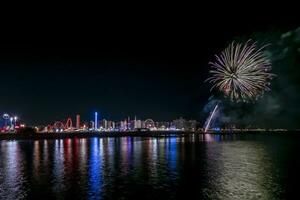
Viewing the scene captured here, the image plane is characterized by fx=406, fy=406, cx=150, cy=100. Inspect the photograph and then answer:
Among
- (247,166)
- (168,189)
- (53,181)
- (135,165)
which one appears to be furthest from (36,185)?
(247,166)

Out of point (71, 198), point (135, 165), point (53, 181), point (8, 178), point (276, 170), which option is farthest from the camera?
point (135, 165)

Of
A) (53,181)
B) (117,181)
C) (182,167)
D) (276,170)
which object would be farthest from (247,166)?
(53,181)

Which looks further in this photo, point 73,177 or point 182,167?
point 182,167

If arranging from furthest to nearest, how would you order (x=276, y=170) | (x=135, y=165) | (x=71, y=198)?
(x=135, y=165) → (x=276, y=170) → (x=71, y=198)

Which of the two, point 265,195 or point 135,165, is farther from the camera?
point 135,165

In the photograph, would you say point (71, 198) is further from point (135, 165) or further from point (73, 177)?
point (135, 165)

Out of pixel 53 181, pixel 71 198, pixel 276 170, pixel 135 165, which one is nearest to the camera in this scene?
pixel 71 198

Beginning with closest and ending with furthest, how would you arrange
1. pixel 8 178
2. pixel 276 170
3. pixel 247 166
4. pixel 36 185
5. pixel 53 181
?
pixel 36 185
pixel 53 181
pixel 8 178
pixel 276 170
pixel 247 166

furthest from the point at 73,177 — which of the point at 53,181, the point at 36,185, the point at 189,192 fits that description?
the point at 189,192

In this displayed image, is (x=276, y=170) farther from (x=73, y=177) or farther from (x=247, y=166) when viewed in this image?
(x=73, y=177)
